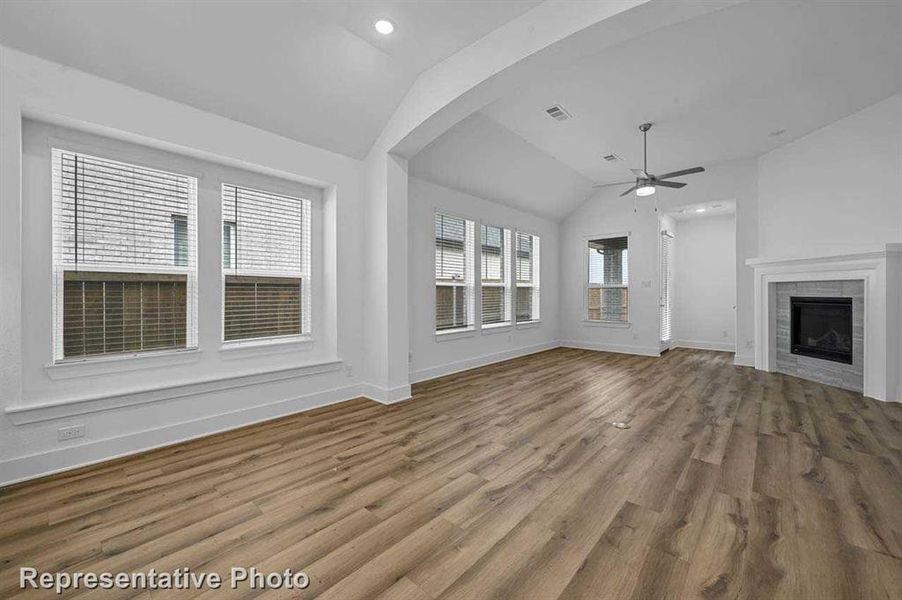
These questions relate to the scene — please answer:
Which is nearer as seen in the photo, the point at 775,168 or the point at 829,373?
the point at 829,373

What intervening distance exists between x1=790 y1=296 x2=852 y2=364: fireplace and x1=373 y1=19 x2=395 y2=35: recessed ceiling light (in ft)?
20.4

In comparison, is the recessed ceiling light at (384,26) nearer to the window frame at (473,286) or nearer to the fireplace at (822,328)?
the window frame at (473,286)

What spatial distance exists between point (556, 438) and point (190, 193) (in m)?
3.79

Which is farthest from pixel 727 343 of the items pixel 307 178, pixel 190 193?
pixel 190 193

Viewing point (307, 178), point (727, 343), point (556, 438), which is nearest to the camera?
point (556, 438)

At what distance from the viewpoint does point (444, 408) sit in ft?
12.4

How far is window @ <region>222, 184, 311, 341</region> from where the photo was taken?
134 inches

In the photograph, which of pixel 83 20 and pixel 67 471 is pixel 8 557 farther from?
pixel 83 20

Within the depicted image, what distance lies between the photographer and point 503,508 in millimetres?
1992

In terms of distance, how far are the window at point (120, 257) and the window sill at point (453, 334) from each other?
3.02 m

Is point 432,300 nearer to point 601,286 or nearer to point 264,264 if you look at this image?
point 264,264

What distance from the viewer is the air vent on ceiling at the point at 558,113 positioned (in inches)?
172

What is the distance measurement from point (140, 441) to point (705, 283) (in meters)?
9.56

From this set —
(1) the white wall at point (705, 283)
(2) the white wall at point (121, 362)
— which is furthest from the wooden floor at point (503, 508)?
(1) the white wall at point (705, 283)
